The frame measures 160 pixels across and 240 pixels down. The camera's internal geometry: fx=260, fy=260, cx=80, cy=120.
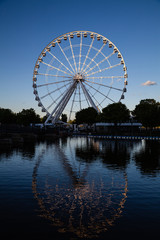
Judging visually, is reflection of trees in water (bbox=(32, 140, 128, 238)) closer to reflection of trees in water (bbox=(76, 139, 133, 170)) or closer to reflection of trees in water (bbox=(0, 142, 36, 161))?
reflection of trees in water (bbox=(76, 139, 133, 170))

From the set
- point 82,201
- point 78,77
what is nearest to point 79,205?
point 82,201

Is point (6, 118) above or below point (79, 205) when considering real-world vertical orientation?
above

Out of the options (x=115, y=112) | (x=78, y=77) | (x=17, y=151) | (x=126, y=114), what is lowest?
(x=17, y=151)

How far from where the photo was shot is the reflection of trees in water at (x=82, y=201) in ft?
25.6

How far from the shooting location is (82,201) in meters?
10.1

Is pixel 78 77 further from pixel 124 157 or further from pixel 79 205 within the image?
pixel 79 205

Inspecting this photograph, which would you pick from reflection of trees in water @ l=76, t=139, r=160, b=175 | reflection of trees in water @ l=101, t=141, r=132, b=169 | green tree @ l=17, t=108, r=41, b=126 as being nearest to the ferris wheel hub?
reflection of trees in water @ l=76, t=139, r=160, b=175

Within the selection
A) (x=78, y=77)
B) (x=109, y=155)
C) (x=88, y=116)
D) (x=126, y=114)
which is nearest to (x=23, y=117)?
(x=88, y=116)

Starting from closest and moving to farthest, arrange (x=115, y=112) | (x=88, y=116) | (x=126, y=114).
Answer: (x=115, y=112) < (x=126, y=114) < (x=88, y=116)

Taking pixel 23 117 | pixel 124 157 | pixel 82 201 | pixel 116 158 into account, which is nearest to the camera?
pixel 82 201

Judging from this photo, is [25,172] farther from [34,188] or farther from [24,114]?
[24,114]

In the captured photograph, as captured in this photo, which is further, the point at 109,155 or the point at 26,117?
the point at 26,117

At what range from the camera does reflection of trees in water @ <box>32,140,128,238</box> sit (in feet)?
25.6

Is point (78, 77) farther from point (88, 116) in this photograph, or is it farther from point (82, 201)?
point (82, 201)
